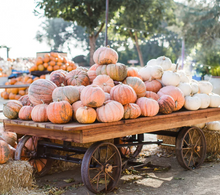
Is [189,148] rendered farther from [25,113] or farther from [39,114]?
[25,113]

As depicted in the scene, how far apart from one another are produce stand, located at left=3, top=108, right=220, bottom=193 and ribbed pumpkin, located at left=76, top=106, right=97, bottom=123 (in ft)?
0.28

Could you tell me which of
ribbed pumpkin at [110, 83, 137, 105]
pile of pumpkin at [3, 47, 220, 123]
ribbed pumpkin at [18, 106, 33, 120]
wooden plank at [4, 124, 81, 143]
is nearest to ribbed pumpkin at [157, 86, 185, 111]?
pile of pumpkin at [3, 47, 220, 123]

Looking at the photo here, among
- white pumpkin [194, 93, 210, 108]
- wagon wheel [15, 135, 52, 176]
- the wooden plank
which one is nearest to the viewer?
the wooden plank

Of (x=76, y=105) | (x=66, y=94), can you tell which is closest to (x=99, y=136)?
(x=76, y=105)

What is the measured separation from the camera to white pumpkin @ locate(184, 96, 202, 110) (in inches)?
167

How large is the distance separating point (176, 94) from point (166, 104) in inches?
15.7

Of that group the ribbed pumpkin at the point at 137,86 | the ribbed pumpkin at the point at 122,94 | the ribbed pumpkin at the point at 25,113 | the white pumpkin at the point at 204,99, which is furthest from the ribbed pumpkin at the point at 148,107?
the ribbed pumpkin at the point at 25,113

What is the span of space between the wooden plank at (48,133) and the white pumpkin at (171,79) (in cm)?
197

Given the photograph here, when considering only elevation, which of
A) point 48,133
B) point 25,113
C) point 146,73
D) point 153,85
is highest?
point 146,73

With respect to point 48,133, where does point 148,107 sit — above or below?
above

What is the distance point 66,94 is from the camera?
3393mm

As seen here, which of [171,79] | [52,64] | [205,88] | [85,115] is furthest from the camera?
[52,64]

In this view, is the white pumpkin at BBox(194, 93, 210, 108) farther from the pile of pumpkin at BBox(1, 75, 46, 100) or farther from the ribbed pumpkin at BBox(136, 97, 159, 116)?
the pile of pumpkin at BBox(1, 75, 46, 100)

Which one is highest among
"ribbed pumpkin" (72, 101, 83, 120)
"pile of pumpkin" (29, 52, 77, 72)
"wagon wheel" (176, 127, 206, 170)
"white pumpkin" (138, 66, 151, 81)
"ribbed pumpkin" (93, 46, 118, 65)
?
"pile of pumpkin" (29, 52, 77, 72)
